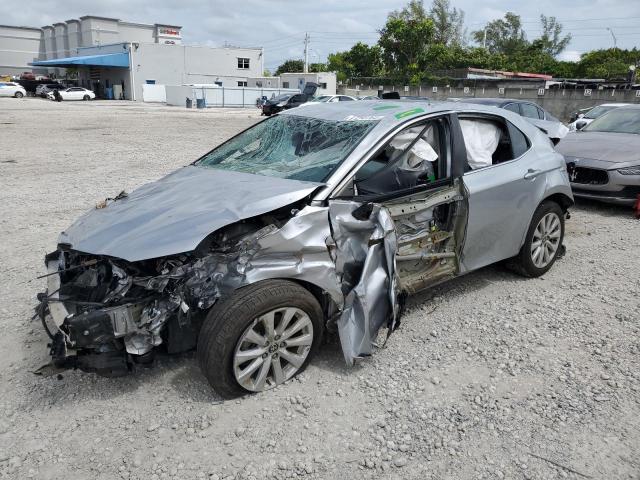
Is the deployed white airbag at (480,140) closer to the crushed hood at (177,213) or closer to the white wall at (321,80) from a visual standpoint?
the crushed hood at (177,213)

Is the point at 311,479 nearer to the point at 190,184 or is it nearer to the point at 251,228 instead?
the point at 251,228

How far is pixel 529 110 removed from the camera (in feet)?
40.9

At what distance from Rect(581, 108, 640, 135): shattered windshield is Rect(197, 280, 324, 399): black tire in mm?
7765

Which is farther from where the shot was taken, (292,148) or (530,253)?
(530,253)

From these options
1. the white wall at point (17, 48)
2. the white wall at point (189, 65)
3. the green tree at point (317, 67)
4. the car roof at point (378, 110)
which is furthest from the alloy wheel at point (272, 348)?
the white wall at point (17, 48)

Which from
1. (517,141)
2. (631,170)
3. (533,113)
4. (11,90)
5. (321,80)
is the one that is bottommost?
(631,170)

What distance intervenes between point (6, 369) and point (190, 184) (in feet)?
5.62

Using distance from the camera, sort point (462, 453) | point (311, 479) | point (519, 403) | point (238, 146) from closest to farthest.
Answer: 1. point (311, 479)
2. point (462, 453)
3. point (519, 403)
4. point (238, 146)

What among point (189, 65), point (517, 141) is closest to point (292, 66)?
point (189, 65)

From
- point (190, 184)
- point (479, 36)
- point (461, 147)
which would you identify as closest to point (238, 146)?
point (190, 184)

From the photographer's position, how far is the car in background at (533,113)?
11.1m

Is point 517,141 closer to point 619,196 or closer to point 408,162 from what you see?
point 408,162

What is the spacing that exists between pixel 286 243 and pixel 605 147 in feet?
21.8

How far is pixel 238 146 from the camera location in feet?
15.1
